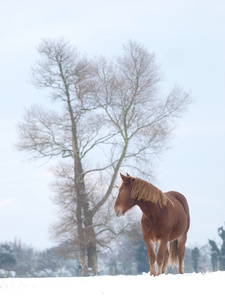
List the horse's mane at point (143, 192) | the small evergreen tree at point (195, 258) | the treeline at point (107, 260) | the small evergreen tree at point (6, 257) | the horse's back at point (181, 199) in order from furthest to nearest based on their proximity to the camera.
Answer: the small evergreen tree at point (195, 258)
the treeline at point (107, 260)
the small evergreen tree at point (6, 257)
the horse's back at point (181, 199)
the horse's mane at point (143, 192)

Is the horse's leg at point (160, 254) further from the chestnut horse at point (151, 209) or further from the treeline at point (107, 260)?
the treeline at point (107, 260)

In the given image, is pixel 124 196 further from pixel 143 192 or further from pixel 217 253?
pixel 217 253

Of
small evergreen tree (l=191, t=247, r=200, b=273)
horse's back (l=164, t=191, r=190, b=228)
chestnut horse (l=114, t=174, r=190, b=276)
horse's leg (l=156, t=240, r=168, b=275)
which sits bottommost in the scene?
horse's leg (l=156, t=240, r=168, b=275)

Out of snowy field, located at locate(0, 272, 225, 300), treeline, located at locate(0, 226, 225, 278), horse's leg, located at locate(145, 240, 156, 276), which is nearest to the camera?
snowy field, located at locate(0, 272, 225, 300)

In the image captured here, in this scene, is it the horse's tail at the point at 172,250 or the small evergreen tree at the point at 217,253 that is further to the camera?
the small evergreen tree at the point at 217,253

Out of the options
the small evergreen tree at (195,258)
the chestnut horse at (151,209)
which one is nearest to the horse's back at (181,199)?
the chestnut horse at (151,209)

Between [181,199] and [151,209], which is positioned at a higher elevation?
[181,199]

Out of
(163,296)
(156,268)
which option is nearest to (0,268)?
(156,268)

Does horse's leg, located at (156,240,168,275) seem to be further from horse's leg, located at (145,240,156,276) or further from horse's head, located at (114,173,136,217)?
horse's head, located at (114,173,136,217)

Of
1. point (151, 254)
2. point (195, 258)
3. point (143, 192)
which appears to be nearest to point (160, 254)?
point (151, 254)

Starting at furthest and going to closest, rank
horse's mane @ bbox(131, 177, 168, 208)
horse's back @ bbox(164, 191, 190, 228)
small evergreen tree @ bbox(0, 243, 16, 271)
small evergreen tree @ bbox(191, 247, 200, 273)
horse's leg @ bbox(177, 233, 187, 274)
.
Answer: small evergreen tree @ bbox(191, 247, 200, 273)
small evergreen tree @ bbox(0, 243, 16, 271)
horse's back @ bbox(164, 191, 190, 228)
horse's leg @ bbox(177, 233, 187, 274)
horse's mane @ bbox(131, 177, 168, 208)

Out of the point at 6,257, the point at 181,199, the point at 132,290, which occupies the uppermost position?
the point at 6,257

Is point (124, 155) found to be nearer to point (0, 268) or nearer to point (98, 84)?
point (98, 84)

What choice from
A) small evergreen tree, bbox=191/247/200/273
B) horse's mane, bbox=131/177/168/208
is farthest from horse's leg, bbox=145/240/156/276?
small evergreen tree, bbox=191/247/200/273
